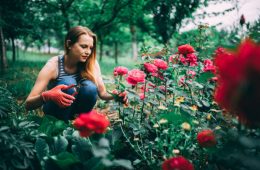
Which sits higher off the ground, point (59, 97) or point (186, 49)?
point (186, 49)

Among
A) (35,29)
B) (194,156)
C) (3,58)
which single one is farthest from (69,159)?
(35,29)

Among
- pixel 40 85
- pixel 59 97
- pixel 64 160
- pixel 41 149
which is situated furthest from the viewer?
pixel 40 85

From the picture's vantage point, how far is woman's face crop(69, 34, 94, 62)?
2.39m

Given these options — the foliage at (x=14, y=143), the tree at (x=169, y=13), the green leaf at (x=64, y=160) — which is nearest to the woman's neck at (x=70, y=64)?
the foliage at (x=14, y=143)

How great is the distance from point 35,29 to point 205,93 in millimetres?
6997

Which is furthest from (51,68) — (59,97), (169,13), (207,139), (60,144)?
(169,13)

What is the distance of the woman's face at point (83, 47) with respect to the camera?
2.39 metres

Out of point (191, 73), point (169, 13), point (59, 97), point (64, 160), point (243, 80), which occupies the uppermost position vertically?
point (169, 13)

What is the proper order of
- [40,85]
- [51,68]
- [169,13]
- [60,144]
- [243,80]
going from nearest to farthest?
[243,80] → [60,144] → [40,85] → [51,68] → [169,13]

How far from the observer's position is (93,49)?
258 cm

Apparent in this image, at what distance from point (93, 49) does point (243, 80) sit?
1871 mm

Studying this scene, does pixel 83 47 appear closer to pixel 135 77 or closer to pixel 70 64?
pixel 70 64

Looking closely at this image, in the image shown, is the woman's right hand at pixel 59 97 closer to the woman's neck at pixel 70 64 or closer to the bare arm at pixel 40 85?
the bare arm at pixel 40 85

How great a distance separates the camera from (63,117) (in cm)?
267
